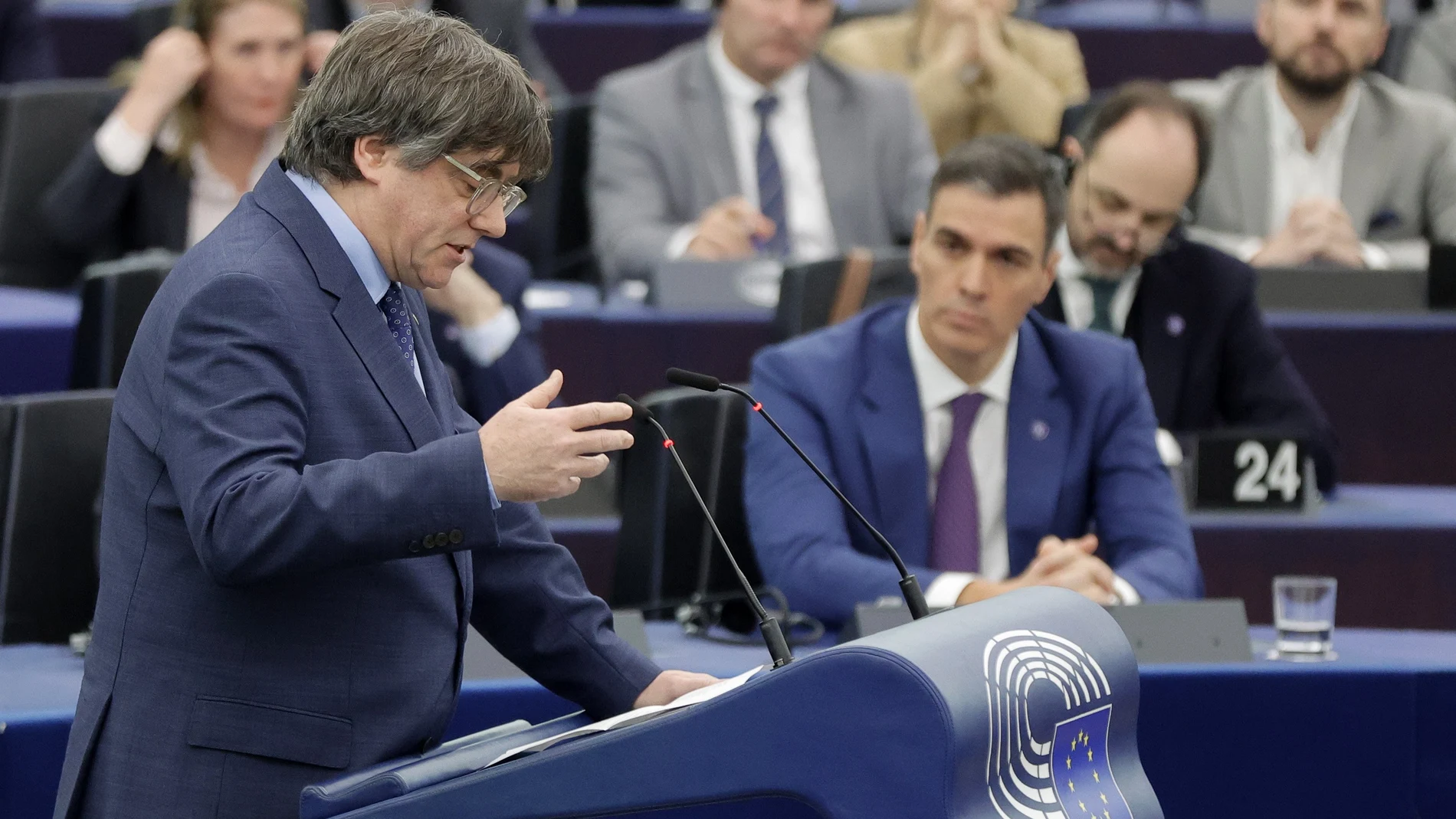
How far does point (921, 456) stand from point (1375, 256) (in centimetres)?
213

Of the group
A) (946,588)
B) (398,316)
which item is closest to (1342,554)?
(946,588)

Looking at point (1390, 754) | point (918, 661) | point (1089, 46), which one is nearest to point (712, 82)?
point (1089, 46)

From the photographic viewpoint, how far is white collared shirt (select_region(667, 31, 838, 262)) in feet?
16.2

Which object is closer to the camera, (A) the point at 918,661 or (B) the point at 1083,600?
(A) the point at 918,661

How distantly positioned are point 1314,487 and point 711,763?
2.29 m

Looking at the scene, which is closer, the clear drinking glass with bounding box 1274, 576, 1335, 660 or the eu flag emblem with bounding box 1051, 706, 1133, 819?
the eu flag emblem with bounding box 1051, 706, 1133, 819

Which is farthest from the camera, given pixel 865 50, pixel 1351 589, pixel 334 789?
pixel 865 50

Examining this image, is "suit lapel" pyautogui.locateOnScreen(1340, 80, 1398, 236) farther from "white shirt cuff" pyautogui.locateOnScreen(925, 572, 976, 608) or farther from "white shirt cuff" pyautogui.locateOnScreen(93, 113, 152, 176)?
"white shirt cuff" pyautogui.locateOnScreen(93, 113, 152, 176)

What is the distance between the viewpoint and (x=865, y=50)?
5.57 meters

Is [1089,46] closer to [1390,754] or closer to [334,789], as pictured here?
[1390,754]

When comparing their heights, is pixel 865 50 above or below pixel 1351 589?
above

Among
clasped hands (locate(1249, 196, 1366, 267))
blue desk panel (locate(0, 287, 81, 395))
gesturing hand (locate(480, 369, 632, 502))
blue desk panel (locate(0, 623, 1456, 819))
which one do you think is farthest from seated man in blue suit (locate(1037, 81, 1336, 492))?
gesturing hand (locate(480, 369, 632, 502))

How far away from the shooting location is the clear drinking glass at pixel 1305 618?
2580mm

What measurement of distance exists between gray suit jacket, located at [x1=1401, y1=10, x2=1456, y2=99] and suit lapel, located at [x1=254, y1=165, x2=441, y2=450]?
469 centimetres
